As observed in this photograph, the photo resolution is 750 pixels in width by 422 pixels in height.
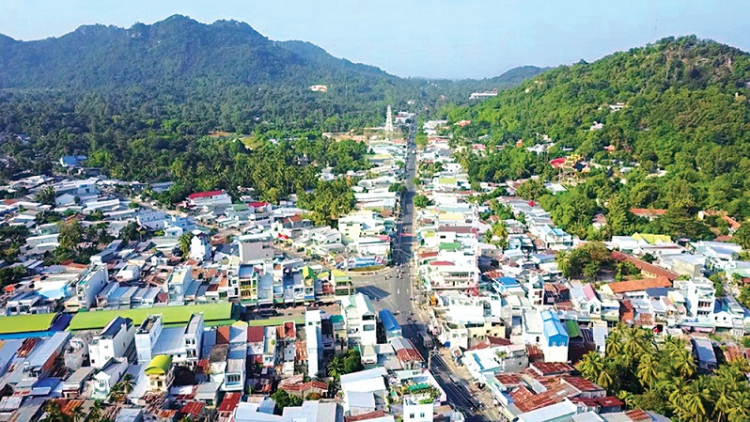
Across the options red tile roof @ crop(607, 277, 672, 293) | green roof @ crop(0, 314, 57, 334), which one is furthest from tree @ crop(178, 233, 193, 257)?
red tile roof @ crop(607, 277, 672, 293)

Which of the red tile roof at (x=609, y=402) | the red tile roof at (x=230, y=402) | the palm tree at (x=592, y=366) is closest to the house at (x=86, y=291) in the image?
the red tile roof at (x=230, y=402)

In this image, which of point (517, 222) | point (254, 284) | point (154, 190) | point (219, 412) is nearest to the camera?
point (219, 412)

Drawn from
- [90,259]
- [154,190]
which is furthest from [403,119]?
[90,259]

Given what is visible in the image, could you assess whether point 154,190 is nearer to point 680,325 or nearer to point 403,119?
point 680,325

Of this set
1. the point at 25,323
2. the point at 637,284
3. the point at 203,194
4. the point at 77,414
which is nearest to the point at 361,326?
the point at 77,414

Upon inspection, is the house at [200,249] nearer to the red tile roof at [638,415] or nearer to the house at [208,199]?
the house at [208,199]

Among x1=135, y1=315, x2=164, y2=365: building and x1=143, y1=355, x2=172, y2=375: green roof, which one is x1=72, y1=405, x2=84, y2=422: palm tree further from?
x1=135, y1=315, x2=164, y2=365: building

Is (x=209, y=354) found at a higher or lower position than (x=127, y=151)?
lower
